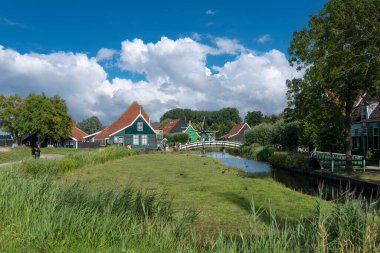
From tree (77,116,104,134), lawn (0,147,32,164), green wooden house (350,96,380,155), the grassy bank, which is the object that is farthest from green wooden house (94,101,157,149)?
tree (77,116,104,134)

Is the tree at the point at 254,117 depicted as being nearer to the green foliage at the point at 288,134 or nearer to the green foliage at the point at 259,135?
the green foliage at the point at 259,135

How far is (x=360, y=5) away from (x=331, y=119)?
1027 centimetres

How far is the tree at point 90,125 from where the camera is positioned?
127 meters

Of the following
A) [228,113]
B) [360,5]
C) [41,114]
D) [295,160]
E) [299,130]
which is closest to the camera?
[360,5]

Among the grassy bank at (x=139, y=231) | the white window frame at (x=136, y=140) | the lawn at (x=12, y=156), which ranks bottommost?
the lawn at (x=12, y=156)

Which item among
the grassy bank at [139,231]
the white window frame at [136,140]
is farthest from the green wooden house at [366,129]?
the white window frame at [136,140]

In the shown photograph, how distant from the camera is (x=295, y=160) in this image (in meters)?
30.8

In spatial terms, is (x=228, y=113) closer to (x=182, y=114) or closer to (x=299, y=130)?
(x=182, y=114)

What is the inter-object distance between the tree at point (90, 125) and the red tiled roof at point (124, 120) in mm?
65840

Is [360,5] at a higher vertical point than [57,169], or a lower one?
higher

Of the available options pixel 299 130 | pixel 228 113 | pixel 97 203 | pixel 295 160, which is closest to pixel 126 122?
pixel 299 130

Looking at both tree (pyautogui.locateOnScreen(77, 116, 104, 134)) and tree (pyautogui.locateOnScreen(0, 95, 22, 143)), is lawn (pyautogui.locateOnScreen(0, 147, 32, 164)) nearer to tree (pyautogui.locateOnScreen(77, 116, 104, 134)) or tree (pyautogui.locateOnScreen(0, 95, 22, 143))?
tree (pyautogui.locateOnScreen(0, 95, 22, 143))

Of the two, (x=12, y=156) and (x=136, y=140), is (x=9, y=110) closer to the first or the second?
(x=136, y=140)

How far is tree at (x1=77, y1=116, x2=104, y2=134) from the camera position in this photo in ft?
417
